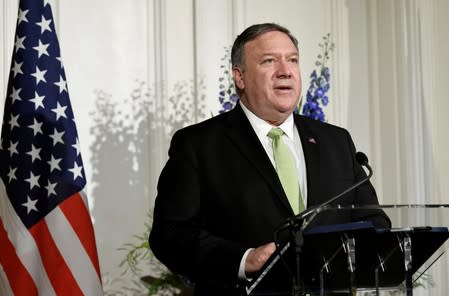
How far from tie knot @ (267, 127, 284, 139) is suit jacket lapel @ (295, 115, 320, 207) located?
88mm

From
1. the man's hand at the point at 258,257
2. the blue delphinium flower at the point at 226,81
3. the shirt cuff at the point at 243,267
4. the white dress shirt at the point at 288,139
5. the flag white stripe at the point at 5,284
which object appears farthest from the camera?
the blue delphinium flower at the point at 226,81

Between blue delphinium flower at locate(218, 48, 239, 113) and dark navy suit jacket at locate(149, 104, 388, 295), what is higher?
blue delphinium flower at locate(218, 48, 239, 113)

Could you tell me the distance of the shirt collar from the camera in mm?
3666

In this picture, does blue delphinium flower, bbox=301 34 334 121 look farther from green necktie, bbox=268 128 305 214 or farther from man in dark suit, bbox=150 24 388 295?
green necktie, bbox=268 128 305 214

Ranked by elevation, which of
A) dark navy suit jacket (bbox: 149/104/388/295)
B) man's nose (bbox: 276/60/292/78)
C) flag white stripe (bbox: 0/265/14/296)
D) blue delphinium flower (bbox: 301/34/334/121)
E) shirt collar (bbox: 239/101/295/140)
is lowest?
flag white stripe (bbox: 0/265/14/296)

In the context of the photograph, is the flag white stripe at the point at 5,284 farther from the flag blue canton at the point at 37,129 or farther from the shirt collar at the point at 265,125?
the shirt collar at the point at 265,125

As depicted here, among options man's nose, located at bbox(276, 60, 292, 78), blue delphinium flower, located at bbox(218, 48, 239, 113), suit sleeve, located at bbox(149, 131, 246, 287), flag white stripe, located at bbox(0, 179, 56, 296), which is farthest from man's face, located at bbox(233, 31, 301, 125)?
blue delphinium flower, located at bbox(218, 48, 239, 113)

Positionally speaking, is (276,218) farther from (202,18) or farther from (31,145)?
(202,18)

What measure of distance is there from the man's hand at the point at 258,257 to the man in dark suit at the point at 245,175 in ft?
0.18

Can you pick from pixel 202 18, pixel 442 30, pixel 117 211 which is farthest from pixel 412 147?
pixel 117 211

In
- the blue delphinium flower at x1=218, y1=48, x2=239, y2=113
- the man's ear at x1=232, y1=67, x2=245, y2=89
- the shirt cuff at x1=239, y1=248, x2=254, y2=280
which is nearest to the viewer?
the shirt cuff at x1=239, y1=248, x2=254, y2=280

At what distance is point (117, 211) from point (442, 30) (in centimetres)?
210

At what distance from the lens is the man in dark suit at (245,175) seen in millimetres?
3328

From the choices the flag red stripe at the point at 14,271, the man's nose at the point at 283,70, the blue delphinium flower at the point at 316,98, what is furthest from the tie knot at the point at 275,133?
the flag red stripe at the point at 14,271
